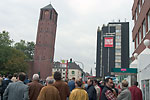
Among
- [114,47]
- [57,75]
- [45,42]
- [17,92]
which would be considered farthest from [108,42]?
[17,92]

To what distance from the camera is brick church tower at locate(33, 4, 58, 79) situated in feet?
252

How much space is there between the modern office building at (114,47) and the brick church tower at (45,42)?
21932mm

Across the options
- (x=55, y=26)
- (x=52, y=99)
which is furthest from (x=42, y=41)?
(x=52, y=99)

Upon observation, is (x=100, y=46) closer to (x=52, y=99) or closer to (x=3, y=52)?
(x=3, y=52)

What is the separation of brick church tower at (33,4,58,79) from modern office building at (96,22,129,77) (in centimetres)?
2193

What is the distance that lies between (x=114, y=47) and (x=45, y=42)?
28.6m

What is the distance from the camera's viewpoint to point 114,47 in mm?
72250

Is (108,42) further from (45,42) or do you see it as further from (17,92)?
(17,92)

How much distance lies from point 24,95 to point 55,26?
79726 mm

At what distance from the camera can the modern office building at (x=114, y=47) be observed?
70.9 m

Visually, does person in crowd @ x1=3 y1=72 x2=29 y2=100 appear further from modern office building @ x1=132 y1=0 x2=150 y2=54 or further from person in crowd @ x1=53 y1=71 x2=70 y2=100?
modern office building @ x1=132 y1=0 x2=150 y2=54

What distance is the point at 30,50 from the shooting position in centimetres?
9169

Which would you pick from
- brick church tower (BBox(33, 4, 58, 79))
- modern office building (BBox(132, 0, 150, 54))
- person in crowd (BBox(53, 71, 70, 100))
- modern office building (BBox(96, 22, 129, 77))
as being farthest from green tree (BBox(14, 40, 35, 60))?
person in crowd (BBox(53, 71, 70, 100))

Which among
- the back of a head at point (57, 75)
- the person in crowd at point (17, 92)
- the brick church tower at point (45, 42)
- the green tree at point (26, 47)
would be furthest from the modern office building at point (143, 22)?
the green tree at point (26, 47)
